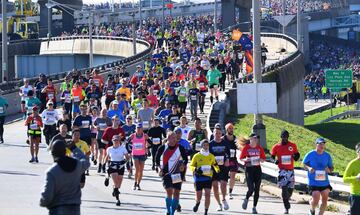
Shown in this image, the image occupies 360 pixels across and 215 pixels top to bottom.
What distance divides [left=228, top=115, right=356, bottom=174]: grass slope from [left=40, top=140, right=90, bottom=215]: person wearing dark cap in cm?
2198

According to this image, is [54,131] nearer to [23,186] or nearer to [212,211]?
[23,186]

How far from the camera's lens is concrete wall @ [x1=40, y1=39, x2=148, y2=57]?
85.2 metres

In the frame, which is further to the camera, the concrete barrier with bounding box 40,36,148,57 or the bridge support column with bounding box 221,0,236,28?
the bridge support column with bounding box 221,0,236,28

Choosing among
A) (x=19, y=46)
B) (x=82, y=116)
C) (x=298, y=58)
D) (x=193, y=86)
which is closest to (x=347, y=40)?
(x=19, y=46)

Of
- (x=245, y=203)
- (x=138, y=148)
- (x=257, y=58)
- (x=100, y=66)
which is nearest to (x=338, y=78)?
(x=100, y=66)

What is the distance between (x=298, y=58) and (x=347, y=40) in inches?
3655

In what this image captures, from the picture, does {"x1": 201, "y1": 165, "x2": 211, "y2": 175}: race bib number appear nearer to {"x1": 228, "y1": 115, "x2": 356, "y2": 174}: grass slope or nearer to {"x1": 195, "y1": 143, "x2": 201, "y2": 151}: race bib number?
{"x1": 195, "y1": 143, "x2": 201, "y2": 151}: race bib number

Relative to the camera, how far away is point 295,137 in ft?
136

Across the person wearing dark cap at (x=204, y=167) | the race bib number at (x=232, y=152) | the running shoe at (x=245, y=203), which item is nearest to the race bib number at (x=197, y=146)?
the race bib number at (x=232, y=152)

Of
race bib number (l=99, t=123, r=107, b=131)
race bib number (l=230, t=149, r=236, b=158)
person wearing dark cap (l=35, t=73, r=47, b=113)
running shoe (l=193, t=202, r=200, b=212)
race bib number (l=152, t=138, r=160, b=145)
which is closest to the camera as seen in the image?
running shoe (l=193, t=202, r=200, b=212)

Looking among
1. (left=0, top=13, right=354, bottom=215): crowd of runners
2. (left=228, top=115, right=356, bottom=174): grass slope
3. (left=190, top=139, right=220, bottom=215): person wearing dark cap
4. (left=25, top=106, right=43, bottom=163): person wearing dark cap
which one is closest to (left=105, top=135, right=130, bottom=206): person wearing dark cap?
(left=0, top=13, right=354, bottom=215): crowd of runners

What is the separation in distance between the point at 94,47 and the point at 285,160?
68891 millimetres

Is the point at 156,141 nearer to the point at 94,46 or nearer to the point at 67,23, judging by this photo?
the point at 94,46

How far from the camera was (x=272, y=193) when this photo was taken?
2436cm
